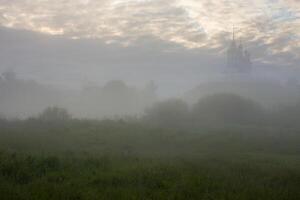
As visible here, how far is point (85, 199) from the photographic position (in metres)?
12.5

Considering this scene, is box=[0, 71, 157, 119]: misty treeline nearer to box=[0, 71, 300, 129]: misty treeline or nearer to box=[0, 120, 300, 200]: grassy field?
box=[0, 71, 300, 129]: misty treeline

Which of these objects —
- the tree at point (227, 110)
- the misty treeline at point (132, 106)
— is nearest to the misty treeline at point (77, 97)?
the misty treeline at point (132, 106)

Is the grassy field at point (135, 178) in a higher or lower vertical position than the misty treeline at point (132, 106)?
lower

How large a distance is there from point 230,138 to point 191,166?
22242 millimetres

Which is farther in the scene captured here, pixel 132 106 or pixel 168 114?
pixel 132 106

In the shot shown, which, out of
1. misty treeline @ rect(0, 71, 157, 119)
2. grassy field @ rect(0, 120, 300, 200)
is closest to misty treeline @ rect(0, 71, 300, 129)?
misty treeline @ rect(0, 71, 157, 119)

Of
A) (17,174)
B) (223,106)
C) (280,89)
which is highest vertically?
(280,89)

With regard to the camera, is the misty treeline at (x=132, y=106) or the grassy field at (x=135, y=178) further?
the misty treeline at (x=132, y=106)

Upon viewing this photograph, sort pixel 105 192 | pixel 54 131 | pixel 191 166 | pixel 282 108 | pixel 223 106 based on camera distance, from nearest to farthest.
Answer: pixel 105 192, pixel 191 166, pixel 54 131, pixel 223 106, pixel 282 108

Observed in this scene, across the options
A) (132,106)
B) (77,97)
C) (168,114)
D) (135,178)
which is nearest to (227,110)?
(168,114)

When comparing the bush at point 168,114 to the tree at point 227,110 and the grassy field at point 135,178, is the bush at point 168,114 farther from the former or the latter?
the grassy field at point 135,178

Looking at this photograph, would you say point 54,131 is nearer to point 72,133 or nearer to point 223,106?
point 72,133

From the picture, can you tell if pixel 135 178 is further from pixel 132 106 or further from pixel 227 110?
pixel 132 106

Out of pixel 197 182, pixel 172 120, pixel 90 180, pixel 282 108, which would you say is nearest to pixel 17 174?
pixel 90 180
